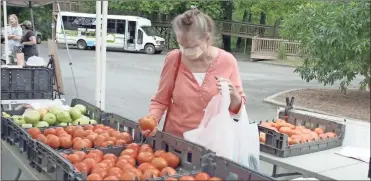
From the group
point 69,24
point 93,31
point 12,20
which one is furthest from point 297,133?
point 69,24

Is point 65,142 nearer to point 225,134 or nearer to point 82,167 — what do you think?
point 82,167

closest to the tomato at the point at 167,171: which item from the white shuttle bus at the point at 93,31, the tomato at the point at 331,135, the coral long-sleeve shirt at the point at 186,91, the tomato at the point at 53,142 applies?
the coral long-sleeve shirt at the point at 186,91

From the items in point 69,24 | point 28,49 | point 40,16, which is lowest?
point 28,49

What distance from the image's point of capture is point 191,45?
85.8 inches

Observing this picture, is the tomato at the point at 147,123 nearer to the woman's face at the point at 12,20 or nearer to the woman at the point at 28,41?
the woman at the point at 28,41

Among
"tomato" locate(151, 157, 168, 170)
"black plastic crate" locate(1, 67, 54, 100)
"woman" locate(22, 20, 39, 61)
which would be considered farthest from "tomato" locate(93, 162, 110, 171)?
"woman" locate(22, 20, 39, 61)

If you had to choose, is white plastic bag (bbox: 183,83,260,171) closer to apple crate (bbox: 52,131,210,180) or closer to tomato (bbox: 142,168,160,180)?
apple crate (bbox: 52,131,210,180)

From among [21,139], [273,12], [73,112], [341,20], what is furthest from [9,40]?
[341,20]

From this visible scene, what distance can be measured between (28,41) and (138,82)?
3965 mm

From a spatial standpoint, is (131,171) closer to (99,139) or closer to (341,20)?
(99,139)

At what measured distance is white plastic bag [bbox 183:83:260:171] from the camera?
2.19 meters

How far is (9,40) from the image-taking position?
8.33 meters

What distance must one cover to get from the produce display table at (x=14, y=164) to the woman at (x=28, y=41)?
5630 millimetres

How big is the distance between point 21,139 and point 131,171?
905mm
